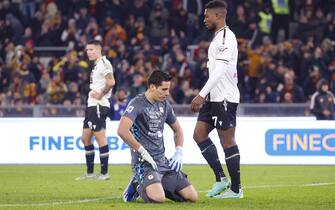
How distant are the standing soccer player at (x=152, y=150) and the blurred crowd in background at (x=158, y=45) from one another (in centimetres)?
1246

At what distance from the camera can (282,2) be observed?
27688 mm

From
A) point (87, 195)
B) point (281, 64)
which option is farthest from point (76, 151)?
point (87, 195)

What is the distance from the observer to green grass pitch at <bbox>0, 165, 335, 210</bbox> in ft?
38.1

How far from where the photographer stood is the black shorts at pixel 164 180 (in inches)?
467

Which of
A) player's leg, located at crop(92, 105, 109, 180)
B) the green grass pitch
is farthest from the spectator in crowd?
player's leg, located at crop(92, 105, 109, 180)

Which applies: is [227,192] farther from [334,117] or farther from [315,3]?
[315,3]

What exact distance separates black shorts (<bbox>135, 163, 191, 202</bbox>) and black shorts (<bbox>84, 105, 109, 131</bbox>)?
15.3 feet

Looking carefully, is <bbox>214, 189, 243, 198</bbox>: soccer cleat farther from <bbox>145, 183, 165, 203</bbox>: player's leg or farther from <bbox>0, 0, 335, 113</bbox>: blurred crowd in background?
<bbox>0, 0, 335, 113</bbox>: blurred crowd in background

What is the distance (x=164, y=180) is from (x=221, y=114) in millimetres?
1173

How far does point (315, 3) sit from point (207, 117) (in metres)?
16.1

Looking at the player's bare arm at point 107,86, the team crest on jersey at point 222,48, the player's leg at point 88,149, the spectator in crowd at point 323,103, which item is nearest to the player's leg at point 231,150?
the team crest on jersey at point 222,48

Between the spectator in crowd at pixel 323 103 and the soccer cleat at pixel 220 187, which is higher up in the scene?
the soccer cleat at pixel 220 187

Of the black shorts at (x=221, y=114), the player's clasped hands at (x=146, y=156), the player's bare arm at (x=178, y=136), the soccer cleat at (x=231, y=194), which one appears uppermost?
the black shorts at (x=221, y=114)

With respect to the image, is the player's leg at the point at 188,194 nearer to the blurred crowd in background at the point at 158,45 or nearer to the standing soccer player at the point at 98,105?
the standing soccer player at the point at 98,105
